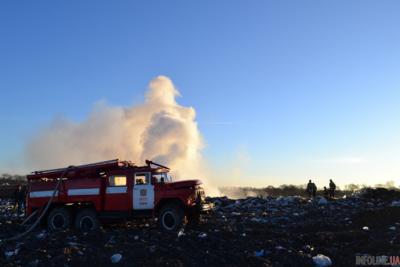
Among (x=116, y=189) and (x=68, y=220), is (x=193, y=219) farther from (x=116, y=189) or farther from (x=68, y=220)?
(x=68, y=220)

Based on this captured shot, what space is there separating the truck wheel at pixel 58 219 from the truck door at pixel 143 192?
270 cm

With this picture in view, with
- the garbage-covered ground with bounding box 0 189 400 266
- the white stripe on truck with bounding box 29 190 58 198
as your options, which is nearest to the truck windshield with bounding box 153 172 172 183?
the garbage-covered ground with bounding box 0 189 400 266

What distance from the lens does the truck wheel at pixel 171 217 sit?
603 inches

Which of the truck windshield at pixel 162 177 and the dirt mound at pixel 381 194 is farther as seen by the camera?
the dirt mound at pixel 381 194

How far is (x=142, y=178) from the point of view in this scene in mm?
16219

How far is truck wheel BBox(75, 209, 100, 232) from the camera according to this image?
1672cm

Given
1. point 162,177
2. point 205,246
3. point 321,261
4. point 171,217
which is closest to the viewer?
point 321,261

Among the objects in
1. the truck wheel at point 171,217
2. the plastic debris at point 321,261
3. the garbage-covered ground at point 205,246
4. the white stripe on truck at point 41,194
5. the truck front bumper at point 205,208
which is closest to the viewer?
the garbage-covered ground at point 205,246

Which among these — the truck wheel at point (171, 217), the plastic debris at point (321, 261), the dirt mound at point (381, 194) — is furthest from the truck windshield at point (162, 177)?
the dirt mound at point (381, 194)

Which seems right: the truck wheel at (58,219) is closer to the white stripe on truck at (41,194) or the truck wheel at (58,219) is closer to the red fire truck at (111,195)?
the red fire truck at (111,195)

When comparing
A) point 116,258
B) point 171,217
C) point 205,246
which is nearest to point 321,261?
point 205,246

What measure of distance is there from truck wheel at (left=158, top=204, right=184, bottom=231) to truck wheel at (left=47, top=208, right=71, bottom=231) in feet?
11.8

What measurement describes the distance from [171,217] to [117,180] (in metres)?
2.32

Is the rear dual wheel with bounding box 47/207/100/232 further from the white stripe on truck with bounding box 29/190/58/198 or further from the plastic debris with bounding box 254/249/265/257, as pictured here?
the plastic debris with bounding box 254/249/265/257
